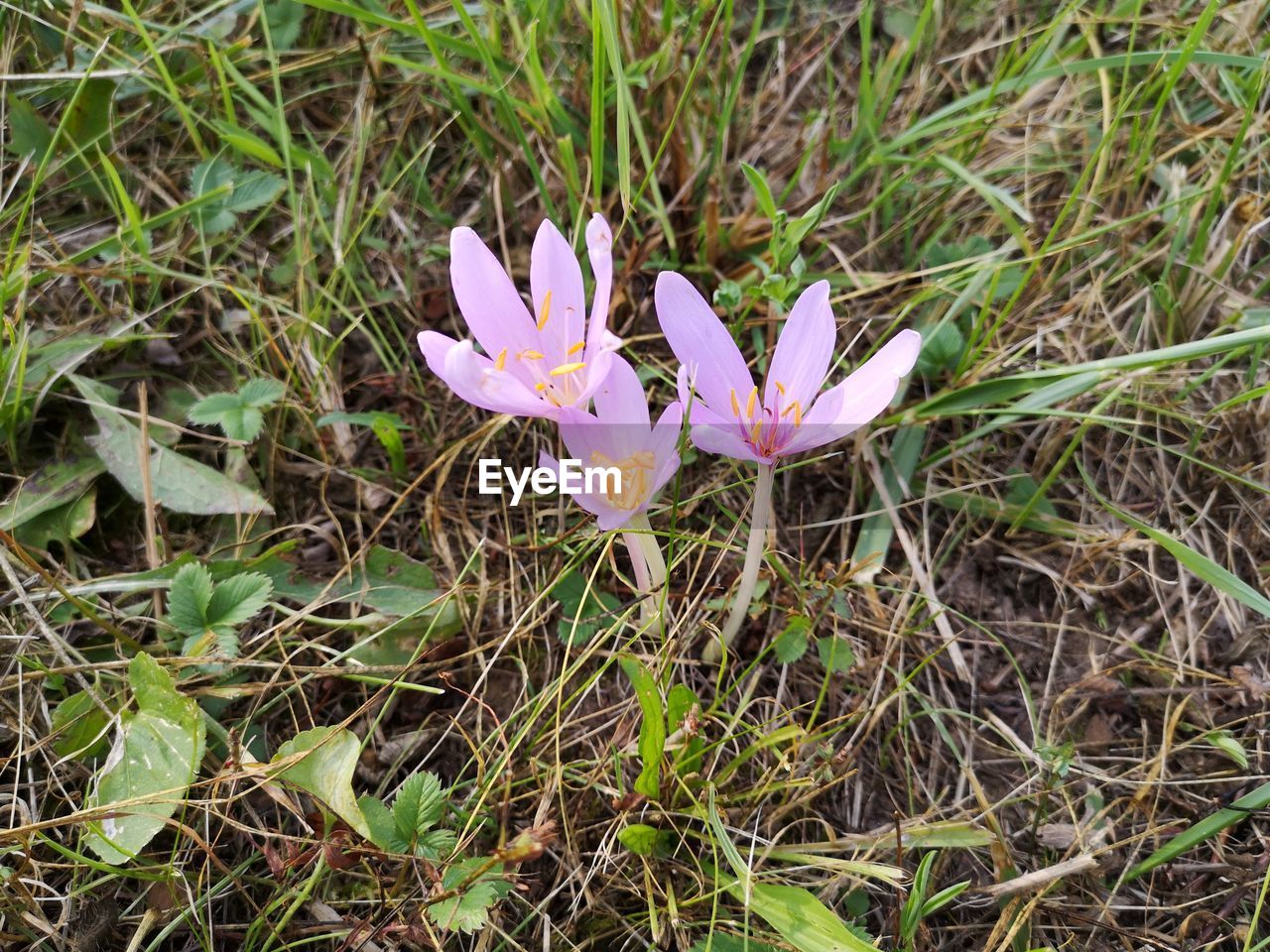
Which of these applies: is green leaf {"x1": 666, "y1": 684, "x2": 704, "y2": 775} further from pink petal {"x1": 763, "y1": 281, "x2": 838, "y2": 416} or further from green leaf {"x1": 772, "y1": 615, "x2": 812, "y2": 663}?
pink petal {"x1": 763, "y1": 281, "x2": 838, "y2": 416}

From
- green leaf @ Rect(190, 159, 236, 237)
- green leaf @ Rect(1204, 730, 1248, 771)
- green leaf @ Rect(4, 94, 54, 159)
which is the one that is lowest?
green leaf @ Rect(1204, 730, 1248, 771)

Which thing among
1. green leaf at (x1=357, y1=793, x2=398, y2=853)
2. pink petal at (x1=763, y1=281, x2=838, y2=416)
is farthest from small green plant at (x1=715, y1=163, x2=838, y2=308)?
green leaf at (x1=357, y1=793, x2=398, y2=853)

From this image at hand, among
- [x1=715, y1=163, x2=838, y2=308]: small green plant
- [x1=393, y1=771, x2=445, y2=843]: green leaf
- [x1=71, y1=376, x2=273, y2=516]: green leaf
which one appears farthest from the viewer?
[x1=71, y1=376, x2=273, y2=516]: green leaf

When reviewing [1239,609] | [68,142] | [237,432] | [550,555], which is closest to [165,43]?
[68,142]

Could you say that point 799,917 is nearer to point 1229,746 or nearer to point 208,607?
point 1229,746

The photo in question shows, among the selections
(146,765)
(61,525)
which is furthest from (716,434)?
(61,525)

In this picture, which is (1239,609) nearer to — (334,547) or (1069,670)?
(1069,670)
